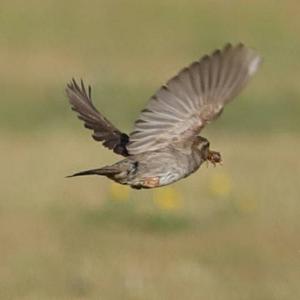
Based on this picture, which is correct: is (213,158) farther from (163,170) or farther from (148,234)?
(148,234)

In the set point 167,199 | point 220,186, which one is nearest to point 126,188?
point 167,199

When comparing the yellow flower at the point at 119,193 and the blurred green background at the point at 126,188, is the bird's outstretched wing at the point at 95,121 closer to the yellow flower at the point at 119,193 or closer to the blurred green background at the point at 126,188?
the blurred green background at the point at 126,188

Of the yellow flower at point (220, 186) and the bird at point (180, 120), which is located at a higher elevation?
the yellow flower at point (220, 186)

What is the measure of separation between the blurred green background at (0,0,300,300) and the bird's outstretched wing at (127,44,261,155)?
1568mm

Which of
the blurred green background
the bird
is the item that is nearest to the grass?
the blurred green background

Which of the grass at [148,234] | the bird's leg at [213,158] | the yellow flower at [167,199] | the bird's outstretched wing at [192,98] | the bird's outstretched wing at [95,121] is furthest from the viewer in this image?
the yellow flower at [167,199]

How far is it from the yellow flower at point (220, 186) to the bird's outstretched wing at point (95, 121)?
14.8 feet

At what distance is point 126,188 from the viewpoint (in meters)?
11.4

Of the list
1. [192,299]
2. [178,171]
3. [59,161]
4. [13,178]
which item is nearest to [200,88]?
[178,171]

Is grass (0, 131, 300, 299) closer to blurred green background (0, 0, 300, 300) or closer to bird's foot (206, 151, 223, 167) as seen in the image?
blurred green background (0, 0, 300, 300)

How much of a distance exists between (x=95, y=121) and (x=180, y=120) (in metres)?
0.80

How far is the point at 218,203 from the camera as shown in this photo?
1127 cm

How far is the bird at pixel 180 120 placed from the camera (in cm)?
600

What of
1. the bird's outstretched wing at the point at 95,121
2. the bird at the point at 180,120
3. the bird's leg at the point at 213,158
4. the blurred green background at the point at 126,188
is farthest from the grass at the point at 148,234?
the bird at the point at 180,120
